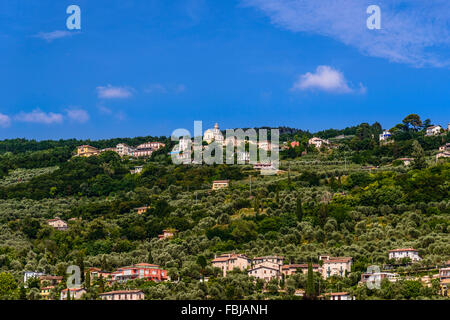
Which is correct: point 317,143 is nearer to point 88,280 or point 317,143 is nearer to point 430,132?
point 430,132

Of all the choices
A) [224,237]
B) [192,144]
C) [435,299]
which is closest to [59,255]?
[224,237]

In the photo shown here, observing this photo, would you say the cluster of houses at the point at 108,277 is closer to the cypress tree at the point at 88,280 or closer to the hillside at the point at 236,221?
the cypress tree at the point at 88,280

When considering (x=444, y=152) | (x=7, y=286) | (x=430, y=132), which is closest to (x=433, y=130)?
(x=430, y=132)

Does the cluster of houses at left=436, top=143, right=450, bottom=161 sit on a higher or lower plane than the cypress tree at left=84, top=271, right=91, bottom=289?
higher

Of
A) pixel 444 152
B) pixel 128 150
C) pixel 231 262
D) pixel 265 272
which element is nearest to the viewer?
pixel 265 272

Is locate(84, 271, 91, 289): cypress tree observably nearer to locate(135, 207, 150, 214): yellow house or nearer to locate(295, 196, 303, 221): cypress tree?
locate(295, 196, 303, 221): cypress tree

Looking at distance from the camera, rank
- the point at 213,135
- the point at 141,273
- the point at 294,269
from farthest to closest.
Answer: the point at 213,135 < the point at 141,273 < the point at 294,269

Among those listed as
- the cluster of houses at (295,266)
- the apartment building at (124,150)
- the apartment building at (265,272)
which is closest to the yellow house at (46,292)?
the cluster of houses at (295,266)

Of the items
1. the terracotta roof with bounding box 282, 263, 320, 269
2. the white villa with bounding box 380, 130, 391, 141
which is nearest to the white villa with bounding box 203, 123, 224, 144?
the white villa with bounding box 380, 130, 391, 141

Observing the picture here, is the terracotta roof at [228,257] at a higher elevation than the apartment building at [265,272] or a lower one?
higher

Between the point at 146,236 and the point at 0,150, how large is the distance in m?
69.4

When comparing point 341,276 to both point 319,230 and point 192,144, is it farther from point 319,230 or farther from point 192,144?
point 192,144

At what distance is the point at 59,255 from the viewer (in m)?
51.9

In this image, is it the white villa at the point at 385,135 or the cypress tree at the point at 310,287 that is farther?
the white villa at the point at 385,135
